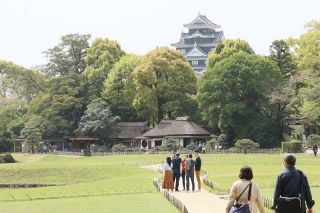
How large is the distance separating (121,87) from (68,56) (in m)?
9.96

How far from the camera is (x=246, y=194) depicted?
10.6 meters

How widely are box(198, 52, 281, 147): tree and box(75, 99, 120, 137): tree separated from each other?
12.9 m

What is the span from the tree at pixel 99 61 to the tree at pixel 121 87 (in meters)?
2.44

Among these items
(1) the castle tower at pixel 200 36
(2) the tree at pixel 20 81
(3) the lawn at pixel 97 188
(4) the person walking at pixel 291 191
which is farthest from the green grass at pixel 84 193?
(1) the castle tower at pixel 200 36

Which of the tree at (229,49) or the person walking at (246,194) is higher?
the tree at (229,49)

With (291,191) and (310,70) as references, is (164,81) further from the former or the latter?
(291,191)

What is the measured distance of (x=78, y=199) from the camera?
88.1 feet

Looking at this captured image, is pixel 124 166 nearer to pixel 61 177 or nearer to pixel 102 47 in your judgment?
pixel 61 177

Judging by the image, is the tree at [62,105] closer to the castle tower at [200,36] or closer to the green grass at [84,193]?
the green grass at [84,193]

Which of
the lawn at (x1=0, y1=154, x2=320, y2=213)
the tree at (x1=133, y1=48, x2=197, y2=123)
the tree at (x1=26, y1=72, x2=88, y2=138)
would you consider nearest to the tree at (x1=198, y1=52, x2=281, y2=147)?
the tree at (x1=133, y1=48, x2=197, y2=123)

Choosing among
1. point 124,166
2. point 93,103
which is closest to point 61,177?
point 124,166

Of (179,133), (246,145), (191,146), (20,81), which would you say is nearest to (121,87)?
(179,133)

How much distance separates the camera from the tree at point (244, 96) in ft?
226

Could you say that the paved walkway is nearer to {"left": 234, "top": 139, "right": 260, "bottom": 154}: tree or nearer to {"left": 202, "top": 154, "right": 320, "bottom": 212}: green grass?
{"left": 202, "top": 154, "right": 320, "bottom": 212}: green grass
